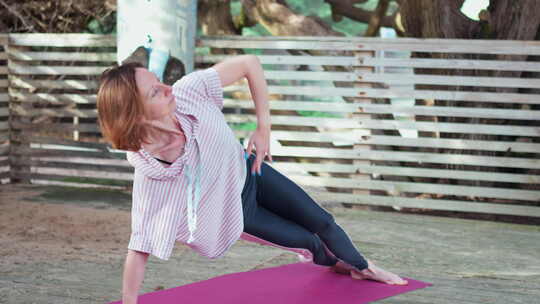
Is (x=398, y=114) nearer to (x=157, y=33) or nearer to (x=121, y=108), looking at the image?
(x=157, y=33)

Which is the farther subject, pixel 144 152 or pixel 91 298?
pixel 91 298

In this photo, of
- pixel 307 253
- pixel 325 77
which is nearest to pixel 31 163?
pixel 325 77

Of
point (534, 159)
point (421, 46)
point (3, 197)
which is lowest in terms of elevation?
point (3, 197)

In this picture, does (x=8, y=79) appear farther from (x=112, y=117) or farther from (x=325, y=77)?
(x=112, y=117)

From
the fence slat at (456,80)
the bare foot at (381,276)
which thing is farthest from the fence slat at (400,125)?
the bare foot at (381,276)

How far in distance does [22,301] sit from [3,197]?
11.2 feet

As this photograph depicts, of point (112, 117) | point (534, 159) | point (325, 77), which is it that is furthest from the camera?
point (325, 77)

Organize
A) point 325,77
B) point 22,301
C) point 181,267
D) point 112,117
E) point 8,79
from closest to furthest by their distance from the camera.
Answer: point 112,117, point 22,301, point 181,267, point 325,77, point 8,79

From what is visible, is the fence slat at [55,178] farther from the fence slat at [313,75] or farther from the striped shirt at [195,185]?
the striped shirt at [195,185]

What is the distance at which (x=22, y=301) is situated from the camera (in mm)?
3557

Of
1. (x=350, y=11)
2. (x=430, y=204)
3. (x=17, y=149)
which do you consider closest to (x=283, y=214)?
(x=430, y=204)

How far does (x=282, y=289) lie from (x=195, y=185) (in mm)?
1025

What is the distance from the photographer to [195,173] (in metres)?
3.01

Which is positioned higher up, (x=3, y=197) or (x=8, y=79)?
(x=8, y=79)
